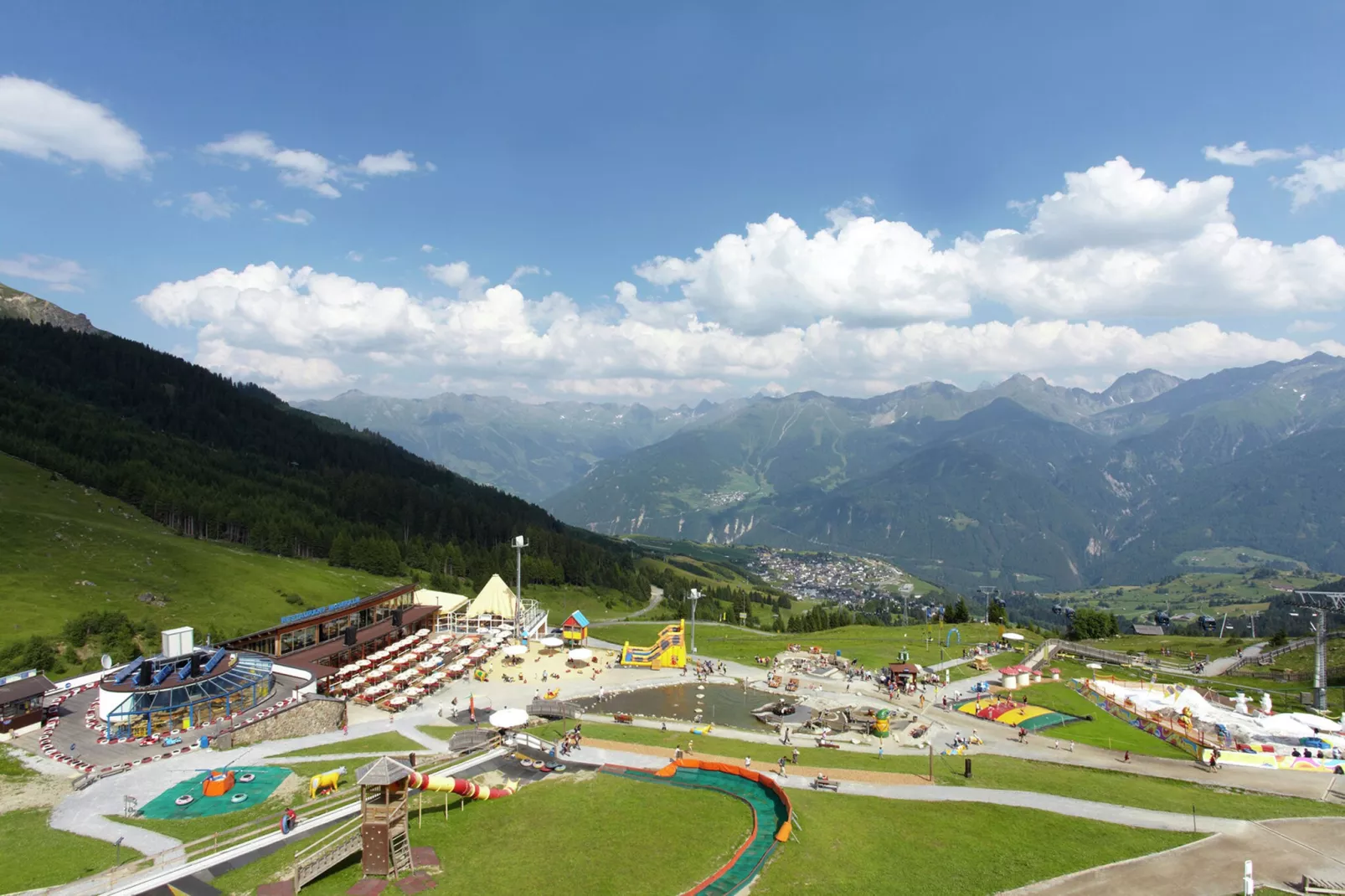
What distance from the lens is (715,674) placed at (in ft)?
278

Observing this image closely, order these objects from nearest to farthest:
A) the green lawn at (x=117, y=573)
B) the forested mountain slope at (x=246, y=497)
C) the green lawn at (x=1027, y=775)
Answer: the green lawn at (x=1027, y=775) < the green lawn at (x=117, y=573) < the forested mountain slope at (x=246, y=497)

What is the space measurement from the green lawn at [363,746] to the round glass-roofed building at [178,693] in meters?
10.7

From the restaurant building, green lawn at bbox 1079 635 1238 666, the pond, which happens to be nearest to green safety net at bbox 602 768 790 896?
the pond

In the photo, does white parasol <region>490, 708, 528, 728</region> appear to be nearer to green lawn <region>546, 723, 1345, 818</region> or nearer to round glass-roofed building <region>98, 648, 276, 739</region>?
green lawn <region>546, 723, 1345, 818</region>

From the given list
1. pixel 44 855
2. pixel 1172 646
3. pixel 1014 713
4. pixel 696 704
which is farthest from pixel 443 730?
pixel 1172 646

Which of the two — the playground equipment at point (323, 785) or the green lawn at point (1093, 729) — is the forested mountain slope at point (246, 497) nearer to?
the green lawn at point (1093, 729)

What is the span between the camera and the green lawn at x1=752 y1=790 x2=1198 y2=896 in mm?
31969

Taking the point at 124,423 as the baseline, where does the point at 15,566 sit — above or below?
below

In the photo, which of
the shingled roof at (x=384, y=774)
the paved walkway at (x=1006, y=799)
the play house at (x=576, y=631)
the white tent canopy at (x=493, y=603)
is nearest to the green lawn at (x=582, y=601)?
the white tent canopy at (x=493, y=603)

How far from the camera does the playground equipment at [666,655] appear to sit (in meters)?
88.5

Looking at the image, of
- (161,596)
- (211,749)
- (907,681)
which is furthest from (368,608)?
(907,681)

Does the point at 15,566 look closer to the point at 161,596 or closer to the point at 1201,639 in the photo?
the point at 161,596

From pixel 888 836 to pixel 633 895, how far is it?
51.6 feet

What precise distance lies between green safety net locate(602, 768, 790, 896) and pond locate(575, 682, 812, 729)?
17282mm
